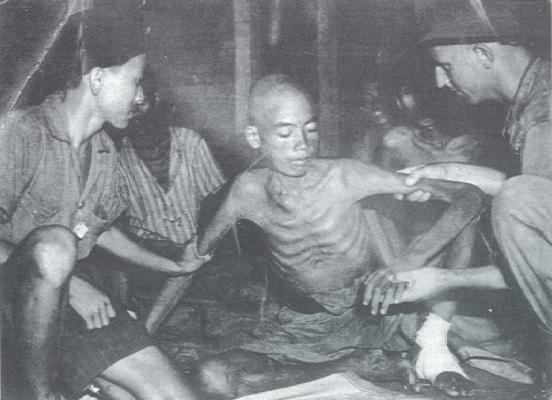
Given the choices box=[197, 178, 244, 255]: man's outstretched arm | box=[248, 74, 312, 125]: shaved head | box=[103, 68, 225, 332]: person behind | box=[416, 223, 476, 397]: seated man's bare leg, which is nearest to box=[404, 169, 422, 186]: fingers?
box=[416, 223, 476, 397]: seated man's bare leg

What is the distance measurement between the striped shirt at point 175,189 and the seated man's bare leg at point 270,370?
60 centimetres

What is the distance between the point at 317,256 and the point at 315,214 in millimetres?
195

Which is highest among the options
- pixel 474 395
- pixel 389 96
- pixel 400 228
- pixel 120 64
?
pixel 120 64

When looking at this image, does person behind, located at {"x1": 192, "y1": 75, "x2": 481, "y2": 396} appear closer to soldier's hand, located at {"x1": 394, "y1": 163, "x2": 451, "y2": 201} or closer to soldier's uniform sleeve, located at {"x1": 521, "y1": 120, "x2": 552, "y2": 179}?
soldier's hand, located at {"x1": 394, "y1": 163, "x2": 451, "y2": 201}

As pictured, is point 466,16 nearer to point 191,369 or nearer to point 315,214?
point 315,214

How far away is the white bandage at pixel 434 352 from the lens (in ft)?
10.6

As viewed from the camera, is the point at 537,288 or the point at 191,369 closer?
the point at 537,288

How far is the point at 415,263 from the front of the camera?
3266 millimetres

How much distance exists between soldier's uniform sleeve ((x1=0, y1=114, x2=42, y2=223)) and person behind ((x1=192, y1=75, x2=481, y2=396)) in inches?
32.7

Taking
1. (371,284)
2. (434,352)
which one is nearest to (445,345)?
(434,352)

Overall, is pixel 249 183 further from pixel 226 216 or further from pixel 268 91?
pixel 268 91

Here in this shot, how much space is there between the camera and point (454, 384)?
319 cm

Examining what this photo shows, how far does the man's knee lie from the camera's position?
3.19 metres

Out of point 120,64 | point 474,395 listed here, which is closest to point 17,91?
point 120,64
